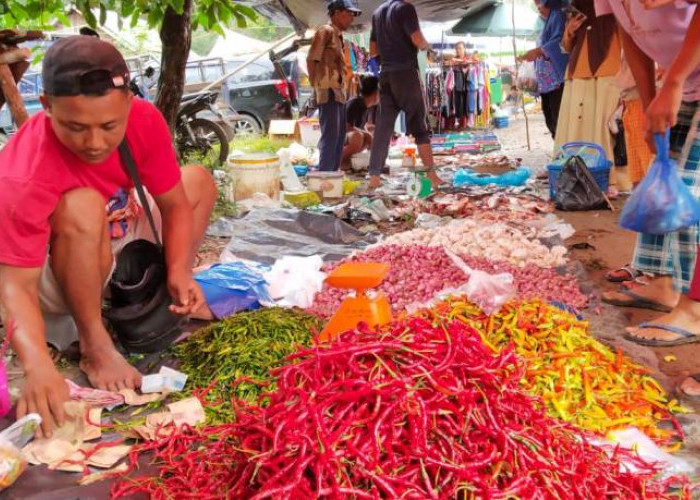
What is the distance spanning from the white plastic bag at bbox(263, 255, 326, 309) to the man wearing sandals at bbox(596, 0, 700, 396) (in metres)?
1.62

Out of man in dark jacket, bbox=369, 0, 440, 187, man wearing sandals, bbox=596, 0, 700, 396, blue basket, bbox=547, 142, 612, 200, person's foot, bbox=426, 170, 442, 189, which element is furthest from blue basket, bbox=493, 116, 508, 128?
man wearing sandals, bbox=596, 0, 700, 396

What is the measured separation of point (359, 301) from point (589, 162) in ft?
14.2

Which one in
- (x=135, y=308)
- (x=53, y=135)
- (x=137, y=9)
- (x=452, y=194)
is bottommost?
(x=452, y=194)

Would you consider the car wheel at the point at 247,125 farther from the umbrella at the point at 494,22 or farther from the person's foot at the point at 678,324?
the person's foot at the point at 678,324

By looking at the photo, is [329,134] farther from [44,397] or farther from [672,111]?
[44,397]

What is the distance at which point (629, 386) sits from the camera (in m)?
2.23

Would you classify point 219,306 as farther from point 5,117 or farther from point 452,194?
point 5,117

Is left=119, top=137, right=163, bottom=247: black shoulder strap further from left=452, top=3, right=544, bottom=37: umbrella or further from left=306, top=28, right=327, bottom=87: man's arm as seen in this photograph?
left=452, top=3, right=544, bottom=37: umbrella

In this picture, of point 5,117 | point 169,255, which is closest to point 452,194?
point 169,255

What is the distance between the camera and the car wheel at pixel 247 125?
13.6 m

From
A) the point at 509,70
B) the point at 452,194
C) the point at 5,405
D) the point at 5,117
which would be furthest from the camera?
the point at 509,70

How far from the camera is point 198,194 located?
3.00 metres

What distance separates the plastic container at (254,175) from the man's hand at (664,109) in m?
4.15

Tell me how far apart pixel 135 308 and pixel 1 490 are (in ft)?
3.16
